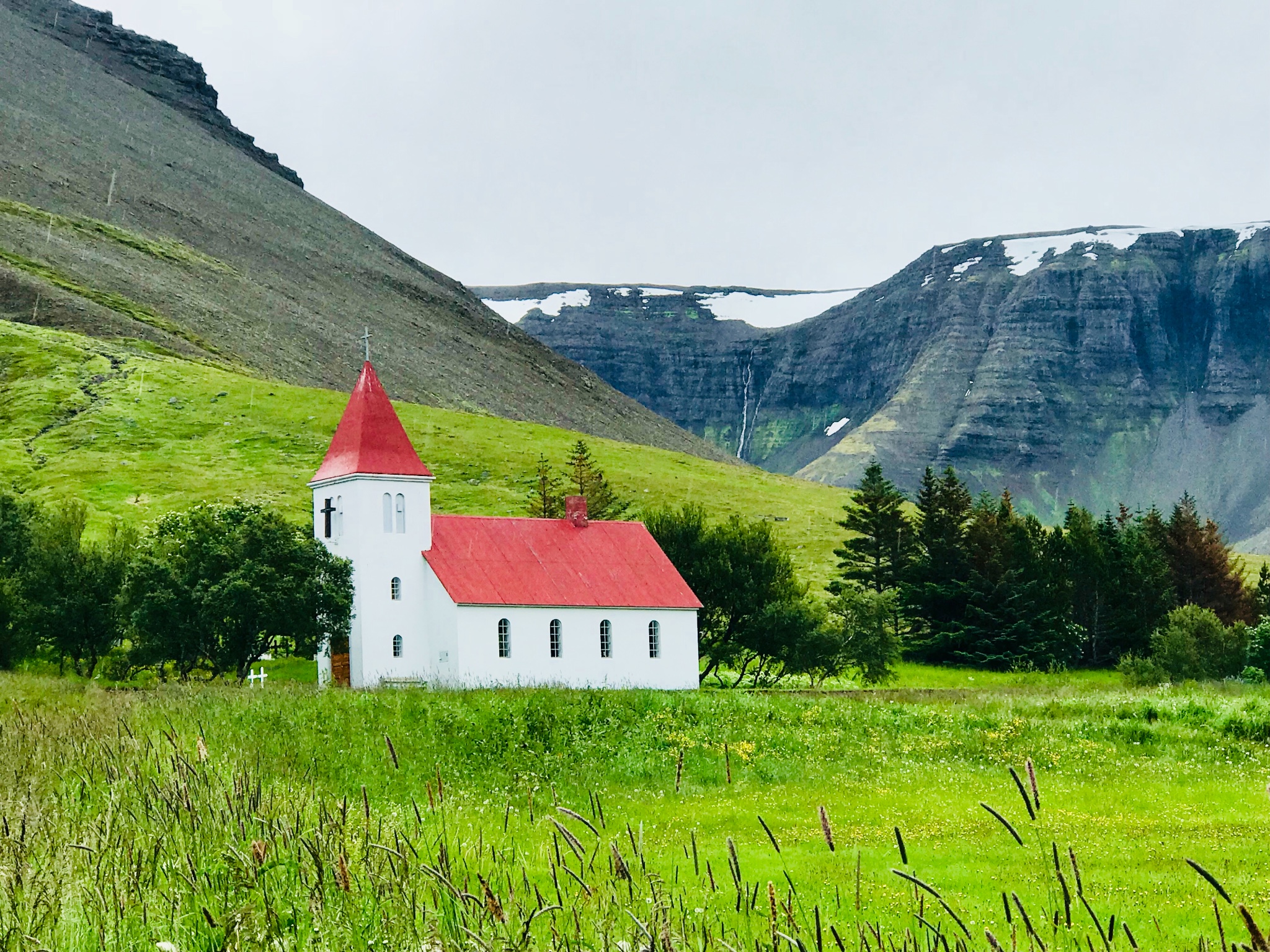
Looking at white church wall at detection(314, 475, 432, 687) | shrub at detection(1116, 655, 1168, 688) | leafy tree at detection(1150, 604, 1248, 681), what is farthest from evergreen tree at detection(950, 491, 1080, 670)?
white church wall at detection(314, 475, 432, 687)

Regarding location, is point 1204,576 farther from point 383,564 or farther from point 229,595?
point 229,595

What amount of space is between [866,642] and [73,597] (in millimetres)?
37449

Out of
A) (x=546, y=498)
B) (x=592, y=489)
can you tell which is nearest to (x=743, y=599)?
(x=546, y=498)

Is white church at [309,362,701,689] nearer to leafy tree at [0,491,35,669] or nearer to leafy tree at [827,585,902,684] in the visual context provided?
leafy tree at [827,585,902,684]

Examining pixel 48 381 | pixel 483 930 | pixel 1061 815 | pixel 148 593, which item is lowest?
pixel 1061 815

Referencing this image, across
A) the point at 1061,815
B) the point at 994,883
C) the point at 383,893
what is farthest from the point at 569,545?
the point at 383,893

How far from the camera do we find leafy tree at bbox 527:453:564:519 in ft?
317

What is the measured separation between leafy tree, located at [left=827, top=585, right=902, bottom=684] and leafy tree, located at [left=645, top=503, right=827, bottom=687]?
1.32 m

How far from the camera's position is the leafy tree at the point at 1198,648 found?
70.8 m

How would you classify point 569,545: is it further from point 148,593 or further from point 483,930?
point 483,930

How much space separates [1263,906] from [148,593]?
47950mm

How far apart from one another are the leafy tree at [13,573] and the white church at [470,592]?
12898 millimetres

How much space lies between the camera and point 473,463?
133m

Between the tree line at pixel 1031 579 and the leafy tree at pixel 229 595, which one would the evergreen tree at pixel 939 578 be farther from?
the leafy tree at pixel 229 595
